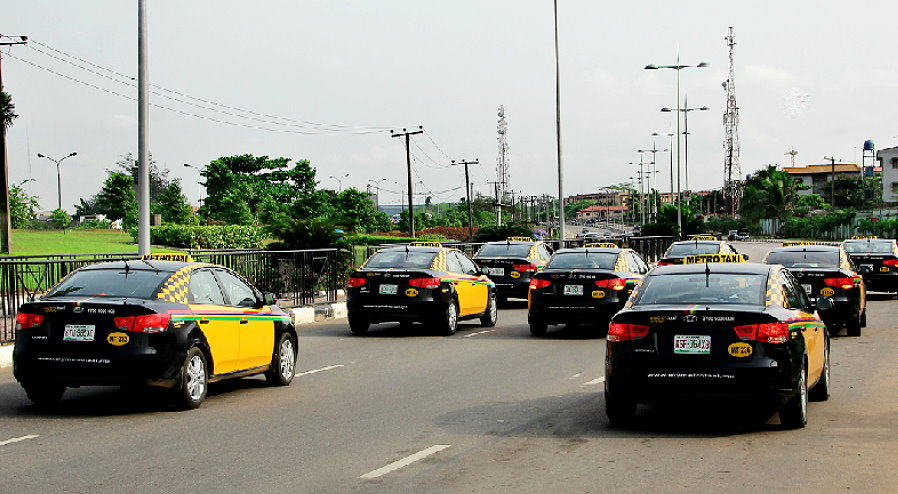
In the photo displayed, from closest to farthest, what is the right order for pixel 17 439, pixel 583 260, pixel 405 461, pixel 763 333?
1. pixel 405 461
2. pixel 763 333
3. pixel 17 439
4. pixel 583 260

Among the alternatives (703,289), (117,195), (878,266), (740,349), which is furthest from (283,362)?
(117,195)

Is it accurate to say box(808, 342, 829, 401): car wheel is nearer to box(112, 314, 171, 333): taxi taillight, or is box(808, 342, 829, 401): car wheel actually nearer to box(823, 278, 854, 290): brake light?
box(112, 314, 171, 333): taxi taillight

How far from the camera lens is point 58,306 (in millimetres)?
10930

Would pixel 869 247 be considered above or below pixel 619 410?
above

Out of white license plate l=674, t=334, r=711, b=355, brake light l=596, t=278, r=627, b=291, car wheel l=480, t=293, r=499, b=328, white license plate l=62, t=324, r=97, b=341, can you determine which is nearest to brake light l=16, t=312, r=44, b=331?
white license plate l=62, t=324, r=97, b=341

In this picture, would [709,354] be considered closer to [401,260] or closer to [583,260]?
[583,260]

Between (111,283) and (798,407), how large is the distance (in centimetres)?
664

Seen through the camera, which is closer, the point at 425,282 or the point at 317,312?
the point at 425,282

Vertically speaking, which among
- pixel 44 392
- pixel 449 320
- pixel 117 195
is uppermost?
pixel 117 195

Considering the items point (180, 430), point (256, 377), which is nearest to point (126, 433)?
point (180, 430)

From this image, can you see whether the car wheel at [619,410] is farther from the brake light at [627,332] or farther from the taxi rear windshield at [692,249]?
the taxi rear windshield at [692,249]

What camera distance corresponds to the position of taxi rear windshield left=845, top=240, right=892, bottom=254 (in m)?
30.1

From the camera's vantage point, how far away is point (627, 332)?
388 inches

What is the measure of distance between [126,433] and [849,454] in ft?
19.8
